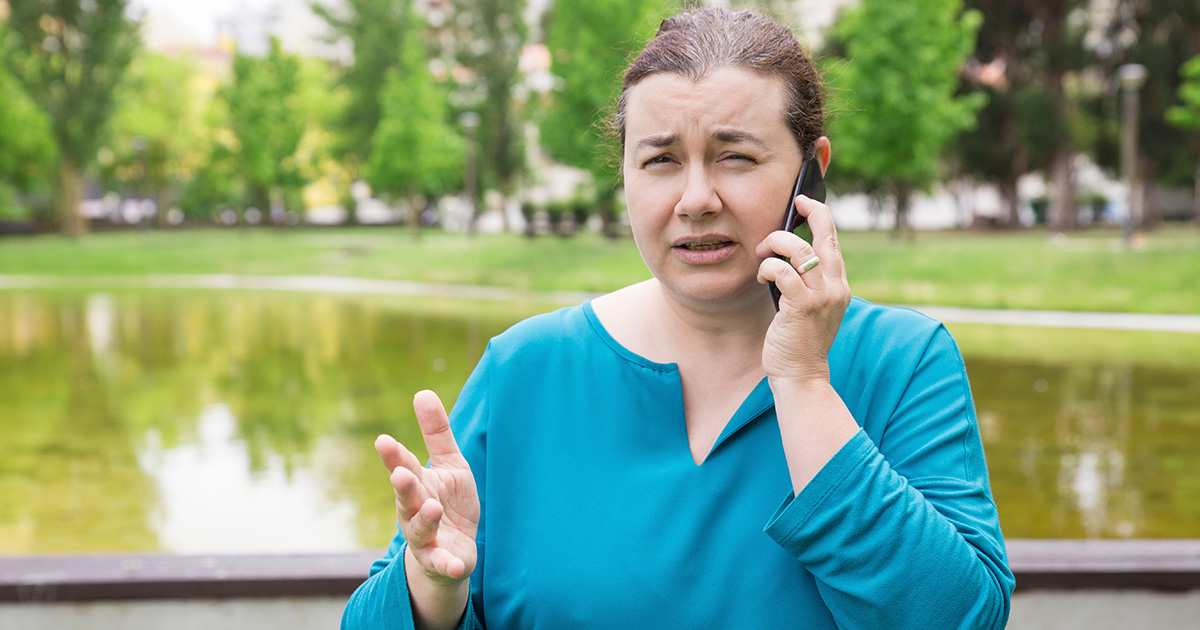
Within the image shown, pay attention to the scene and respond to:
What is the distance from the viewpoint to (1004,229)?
40.2 m

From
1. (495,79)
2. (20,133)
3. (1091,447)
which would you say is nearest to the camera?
(1091,447)

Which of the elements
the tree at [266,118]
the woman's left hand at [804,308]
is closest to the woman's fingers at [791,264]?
the woman's left hand at [804,308]

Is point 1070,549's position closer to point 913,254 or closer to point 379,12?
point 913,254

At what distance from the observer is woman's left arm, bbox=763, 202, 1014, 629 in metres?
1.43

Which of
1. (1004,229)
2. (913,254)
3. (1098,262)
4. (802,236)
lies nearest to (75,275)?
(913,254)

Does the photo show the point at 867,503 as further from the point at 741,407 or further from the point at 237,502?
the point at 237,502

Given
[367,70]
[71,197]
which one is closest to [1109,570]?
[71,197]

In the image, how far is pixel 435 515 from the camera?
4.84 feet

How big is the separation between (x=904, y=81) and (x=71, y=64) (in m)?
34.5

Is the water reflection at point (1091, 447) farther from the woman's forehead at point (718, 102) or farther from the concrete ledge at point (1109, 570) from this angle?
the woman's forehead at point (718, 102)

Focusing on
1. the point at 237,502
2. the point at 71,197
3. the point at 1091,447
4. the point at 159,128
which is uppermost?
the point at 159,128

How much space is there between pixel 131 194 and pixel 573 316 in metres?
81.8

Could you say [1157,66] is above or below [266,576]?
above

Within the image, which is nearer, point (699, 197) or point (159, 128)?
point (699, 197)
